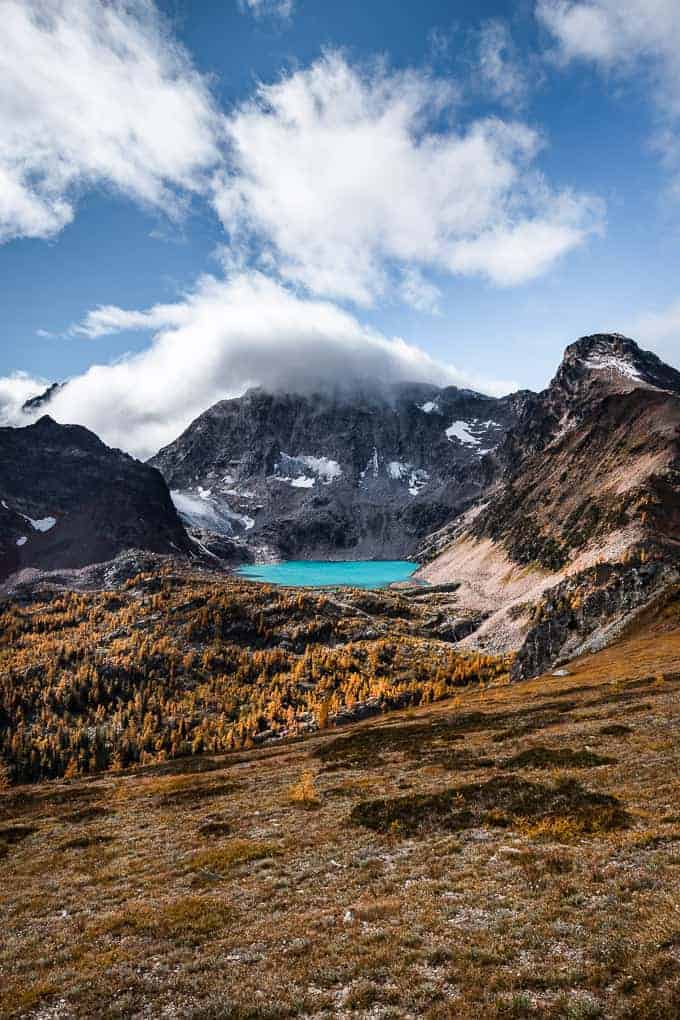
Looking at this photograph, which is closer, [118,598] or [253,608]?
[253,608]

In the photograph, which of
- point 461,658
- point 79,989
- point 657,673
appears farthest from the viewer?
point 461,658

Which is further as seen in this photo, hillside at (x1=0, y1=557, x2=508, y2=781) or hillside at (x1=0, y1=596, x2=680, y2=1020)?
hillside at (x1=0, y1=557, x2=508, y2=781)

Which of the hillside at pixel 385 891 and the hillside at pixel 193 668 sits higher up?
the hillside at pixel 385 891

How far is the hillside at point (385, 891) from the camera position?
11.1m

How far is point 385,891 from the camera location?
16.4 m

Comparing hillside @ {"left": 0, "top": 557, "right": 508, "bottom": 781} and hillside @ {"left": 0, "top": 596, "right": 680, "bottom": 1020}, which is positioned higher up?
hillside @ {"left": 0, "top": 596, "right": 680, "bottom": 1020}

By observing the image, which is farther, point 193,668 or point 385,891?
point 193,668

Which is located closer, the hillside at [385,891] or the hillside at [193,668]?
the hillside at [385,891]

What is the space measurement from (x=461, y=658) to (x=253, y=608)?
61.9 meters

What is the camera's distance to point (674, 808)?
17.8 m

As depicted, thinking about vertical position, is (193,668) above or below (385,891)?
below

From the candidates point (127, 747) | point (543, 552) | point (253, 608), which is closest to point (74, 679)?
point (127, 747)

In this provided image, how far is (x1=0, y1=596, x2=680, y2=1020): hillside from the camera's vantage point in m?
11.1

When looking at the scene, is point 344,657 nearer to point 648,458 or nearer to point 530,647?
point 530,647
